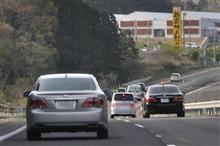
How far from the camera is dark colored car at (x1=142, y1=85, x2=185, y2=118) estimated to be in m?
36.8

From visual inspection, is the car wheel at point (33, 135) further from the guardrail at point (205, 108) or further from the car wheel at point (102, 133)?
the guardrail at point (205, 108)

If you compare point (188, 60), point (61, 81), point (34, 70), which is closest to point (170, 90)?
point (61, 81)

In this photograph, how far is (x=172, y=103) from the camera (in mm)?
36781

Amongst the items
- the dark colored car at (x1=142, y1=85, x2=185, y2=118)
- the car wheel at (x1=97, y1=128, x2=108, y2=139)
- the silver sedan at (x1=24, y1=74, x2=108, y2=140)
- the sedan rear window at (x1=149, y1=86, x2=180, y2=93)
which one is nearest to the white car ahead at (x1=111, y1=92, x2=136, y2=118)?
→ the sedan rear window at (x1=149, y1=86, x2=180, y2=93)

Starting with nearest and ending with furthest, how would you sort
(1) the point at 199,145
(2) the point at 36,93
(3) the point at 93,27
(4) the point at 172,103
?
(1) the point at 199,145, (2) the point at 36,93, (4) the point at 172,103, (3) the point at 93,27

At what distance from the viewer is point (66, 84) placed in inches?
795

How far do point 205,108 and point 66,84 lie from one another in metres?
26.0

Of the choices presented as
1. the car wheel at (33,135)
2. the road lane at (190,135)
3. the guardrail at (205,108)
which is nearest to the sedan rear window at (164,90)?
the guardrail at (205,108)

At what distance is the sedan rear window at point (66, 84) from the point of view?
65.9 feet

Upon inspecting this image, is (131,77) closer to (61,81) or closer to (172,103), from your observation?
(172,103)

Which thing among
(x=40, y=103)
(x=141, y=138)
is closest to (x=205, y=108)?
(x=141, y=138)

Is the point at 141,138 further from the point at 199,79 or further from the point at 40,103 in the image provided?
the point at 199,79

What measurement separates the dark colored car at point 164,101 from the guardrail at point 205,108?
4093mm

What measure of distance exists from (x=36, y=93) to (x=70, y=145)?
6.64 ft
